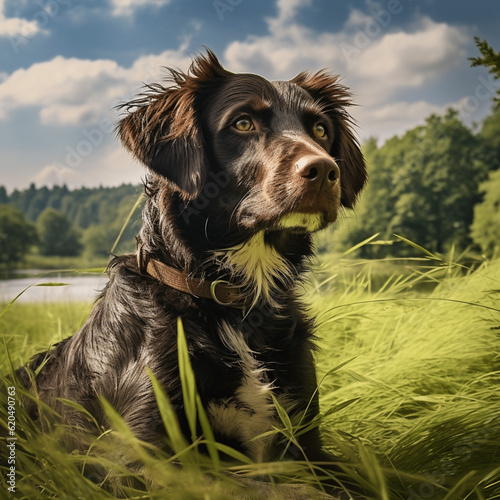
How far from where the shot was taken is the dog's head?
2.26 meters

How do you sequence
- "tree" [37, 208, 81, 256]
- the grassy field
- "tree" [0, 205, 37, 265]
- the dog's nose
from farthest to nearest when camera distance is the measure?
1. "tree" [37, 208, 81, 256]
2. "tree" [0, 205, 37, 265]
3. the dog's nose
4. the grassy field

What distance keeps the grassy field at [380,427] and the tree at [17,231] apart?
677 inches

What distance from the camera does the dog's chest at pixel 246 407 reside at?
2191 mm

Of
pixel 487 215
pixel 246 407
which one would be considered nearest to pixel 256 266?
pixel 246 407

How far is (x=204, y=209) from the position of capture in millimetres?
2461

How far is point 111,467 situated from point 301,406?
959 millimetres

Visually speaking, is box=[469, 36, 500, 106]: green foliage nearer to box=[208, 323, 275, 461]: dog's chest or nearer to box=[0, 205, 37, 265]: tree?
box=[208, 323, 275, 461]: dog's chest

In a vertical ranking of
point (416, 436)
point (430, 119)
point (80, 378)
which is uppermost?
point (430, 119)

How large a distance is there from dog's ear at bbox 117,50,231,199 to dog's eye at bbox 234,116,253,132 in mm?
196

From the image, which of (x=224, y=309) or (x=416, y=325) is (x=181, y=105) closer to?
(x=224, y=309)

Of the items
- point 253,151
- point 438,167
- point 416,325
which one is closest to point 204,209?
point 253,151

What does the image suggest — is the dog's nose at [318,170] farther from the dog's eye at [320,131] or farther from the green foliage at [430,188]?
the green foliage at [430,188]

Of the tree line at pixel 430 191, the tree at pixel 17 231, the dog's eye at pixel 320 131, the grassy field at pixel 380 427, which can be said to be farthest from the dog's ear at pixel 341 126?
the tree at pixel 17 231

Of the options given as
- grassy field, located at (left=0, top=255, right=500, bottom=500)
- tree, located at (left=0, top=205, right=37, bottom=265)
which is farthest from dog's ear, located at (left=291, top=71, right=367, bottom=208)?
tree, located at (left=0, top=205, right=37, bottom=265)
